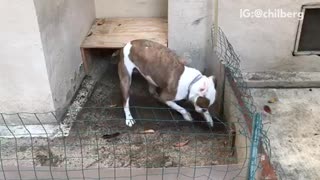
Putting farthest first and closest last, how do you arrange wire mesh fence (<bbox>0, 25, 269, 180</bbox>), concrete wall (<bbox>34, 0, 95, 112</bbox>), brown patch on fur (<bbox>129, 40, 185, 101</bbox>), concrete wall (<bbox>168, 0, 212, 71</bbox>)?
concrete wall (<bbox>168, 0, 212, 71</bbox>)
brown patch on fur (<bbox>129, 40, 185, 101</bbox>)
concrete wall (<bbox>34, 0, 95, 112</bbox>)
wire mesh fence (<bbox>0, 25, 269, 180</bbox>)

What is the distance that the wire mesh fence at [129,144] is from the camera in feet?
8.86

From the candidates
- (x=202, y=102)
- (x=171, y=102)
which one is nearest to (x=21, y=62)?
(x=171, y=102)

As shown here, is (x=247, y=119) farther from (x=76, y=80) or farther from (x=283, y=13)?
(x=76, y=80)

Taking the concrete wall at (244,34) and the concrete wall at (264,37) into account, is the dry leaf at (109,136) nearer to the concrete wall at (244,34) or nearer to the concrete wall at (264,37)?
the concrete wall at (244,34)

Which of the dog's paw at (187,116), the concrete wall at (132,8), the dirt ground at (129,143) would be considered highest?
the concrete wall at (132,8)

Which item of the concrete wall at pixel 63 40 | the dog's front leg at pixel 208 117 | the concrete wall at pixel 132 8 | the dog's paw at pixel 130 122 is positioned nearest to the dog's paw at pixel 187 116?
the dog's front leg at pixel 208 117

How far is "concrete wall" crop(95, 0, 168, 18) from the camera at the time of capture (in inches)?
181

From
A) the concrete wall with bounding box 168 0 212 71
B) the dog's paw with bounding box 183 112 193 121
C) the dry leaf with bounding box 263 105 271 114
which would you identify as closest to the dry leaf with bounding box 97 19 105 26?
the concrete wall with bounding box 168 0 212 71

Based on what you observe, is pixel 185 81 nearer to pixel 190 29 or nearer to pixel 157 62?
pixel 157 62

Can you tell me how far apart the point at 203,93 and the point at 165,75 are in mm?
405

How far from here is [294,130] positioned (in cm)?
338

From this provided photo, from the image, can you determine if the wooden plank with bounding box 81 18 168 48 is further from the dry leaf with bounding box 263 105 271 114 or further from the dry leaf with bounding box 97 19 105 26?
the dry leaf with bounding box 263 105 271 114

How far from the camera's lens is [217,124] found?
3475 mm

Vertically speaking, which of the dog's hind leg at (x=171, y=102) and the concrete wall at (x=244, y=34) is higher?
the concrete wall at (x=244, y=34)
